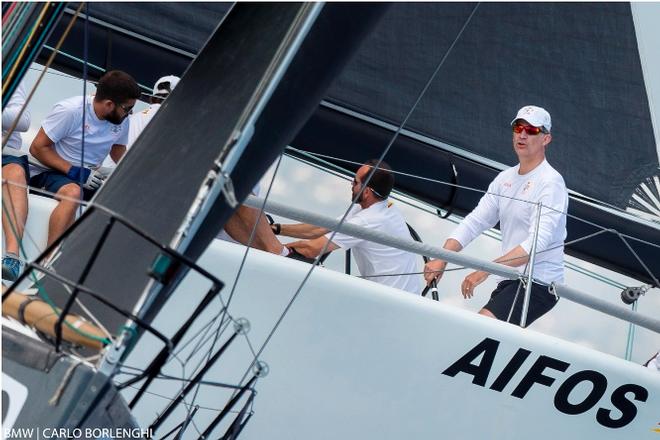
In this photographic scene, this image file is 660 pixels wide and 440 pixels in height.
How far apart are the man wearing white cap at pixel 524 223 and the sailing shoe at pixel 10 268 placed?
115 cm

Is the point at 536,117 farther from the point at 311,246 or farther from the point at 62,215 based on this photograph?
the point at 62,215

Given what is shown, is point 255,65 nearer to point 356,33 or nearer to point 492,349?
point 356,33

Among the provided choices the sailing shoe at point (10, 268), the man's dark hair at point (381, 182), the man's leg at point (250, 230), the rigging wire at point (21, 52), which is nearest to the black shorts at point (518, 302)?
the man's dark hair at point (381, 182)

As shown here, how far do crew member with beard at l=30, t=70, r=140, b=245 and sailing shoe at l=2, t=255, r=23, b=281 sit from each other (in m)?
0.20

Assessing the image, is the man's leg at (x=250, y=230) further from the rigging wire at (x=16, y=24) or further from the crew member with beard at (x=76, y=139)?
the rigging wire at (x=16, y=24)

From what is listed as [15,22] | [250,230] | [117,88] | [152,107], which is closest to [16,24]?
[15,22]

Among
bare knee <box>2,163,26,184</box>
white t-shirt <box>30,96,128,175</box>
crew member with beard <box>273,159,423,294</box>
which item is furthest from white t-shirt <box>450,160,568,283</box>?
bare knee <box>2,163,26,184</box>

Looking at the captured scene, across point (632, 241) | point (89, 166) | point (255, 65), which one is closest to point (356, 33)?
point (255, 65)

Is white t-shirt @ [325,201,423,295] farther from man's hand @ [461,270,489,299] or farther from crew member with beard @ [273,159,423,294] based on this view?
man's hand @ [461,270,489,299]

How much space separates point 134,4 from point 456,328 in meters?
1.52

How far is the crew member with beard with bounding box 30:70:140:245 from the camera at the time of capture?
10.2 ft

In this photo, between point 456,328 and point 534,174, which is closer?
point 456,328

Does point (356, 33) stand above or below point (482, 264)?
above

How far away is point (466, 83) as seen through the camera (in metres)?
3.77
